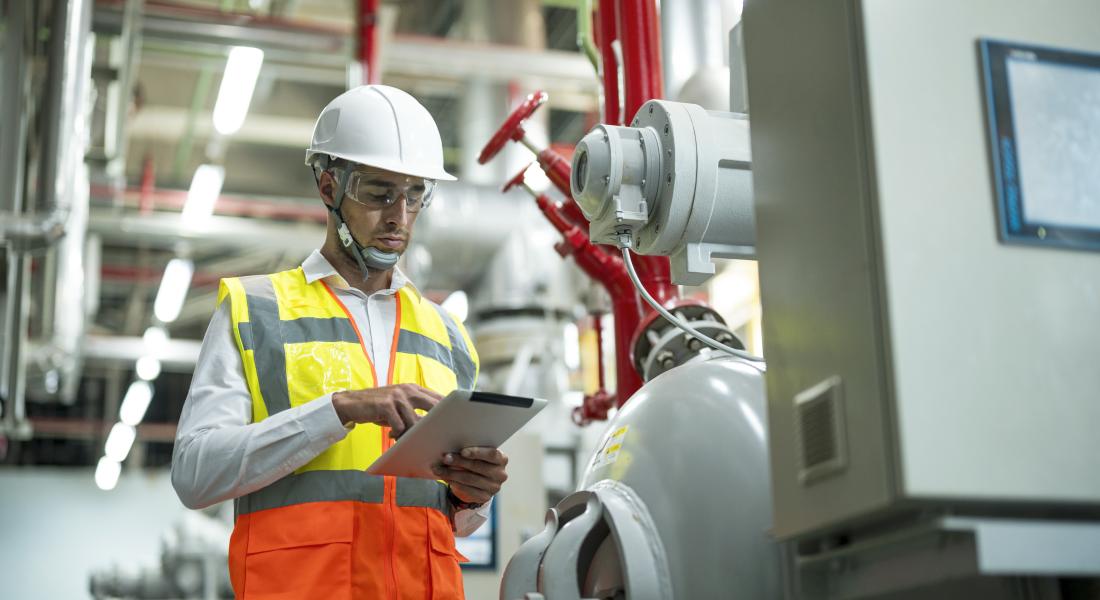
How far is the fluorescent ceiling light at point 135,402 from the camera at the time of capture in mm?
11094

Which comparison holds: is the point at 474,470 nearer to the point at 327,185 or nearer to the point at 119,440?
the point at 327,185

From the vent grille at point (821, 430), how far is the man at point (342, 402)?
0.88 m

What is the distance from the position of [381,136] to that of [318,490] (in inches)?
30.9

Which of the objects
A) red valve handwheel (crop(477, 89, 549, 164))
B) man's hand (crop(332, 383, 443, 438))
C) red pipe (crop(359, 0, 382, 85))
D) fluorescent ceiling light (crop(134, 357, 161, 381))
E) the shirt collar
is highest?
red pipe (crop(359, 0, 382, 85))

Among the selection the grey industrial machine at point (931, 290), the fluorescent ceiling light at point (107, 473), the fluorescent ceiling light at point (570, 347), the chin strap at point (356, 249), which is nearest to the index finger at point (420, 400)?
the chin strap at point (356, 249)

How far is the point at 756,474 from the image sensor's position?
206 centimetres

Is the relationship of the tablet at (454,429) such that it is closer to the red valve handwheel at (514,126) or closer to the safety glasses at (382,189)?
the safety glasses at (382,189)

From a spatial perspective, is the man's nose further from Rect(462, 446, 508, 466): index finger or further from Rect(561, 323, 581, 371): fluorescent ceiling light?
Rect(561, 323, 581, 371): fluorescent ceiling light

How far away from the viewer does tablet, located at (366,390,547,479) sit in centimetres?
205

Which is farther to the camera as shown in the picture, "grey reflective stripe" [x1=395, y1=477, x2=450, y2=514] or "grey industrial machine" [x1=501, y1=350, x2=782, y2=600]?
"grey reflective stripe" [x1=395, y1=477, x2=450, y2=514]

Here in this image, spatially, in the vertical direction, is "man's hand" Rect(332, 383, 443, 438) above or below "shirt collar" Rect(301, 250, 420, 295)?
below

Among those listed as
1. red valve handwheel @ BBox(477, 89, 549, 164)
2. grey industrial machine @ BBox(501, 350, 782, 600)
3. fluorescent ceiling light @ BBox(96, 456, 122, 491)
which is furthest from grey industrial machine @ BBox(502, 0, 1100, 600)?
fluorescent ceiling light @ BBox(96, 456, 122, 491)

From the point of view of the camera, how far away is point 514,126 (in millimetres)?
3434

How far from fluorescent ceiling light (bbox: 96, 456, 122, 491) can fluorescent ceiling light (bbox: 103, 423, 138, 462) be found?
12cm
